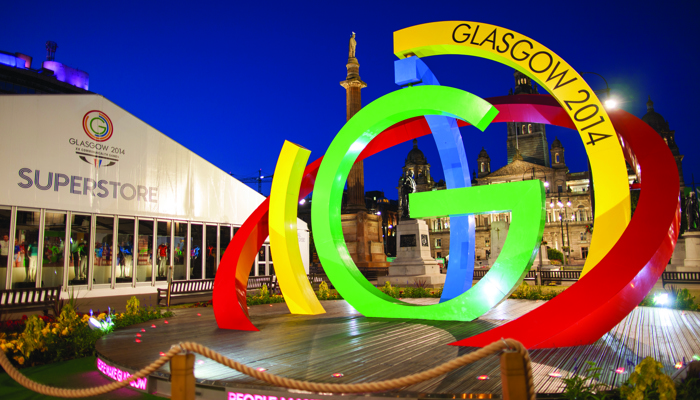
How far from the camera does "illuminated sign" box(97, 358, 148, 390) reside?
16.8ft

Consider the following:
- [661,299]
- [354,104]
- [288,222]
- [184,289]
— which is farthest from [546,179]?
[288,222]

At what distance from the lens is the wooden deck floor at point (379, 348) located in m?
4.72

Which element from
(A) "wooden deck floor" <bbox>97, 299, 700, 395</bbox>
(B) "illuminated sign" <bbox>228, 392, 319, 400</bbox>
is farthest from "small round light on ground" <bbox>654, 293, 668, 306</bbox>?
(B) "illuminated sign" <bbox>228, 392, 319, 400</bbox>

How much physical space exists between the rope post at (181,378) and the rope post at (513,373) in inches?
85.4

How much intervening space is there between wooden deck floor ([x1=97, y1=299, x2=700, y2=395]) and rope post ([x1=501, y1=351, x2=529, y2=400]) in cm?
132

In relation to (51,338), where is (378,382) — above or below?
above

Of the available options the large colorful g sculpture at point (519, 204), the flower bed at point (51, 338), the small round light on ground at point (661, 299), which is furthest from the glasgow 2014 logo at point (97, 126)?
the small round light on ground at point (661, 299)

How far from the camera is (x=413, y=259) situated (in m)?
20.9

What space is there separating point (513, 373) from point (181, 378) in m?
2.29

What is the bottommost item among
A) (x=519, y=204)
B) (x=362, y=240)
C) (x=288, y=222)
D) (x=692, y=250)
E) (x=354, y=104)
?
(x=692, y=250)

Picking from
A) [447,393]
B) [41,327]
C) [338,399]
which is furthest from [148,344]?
[447,393]

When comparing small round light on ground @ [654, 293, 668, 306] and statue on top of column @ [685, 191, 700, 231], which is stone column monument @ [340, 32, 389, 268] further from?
small round light on ground @ [654, 293, 668, 306]

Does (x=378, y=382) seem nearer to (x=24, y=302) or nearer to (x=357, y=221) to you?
(x=24, y=302)

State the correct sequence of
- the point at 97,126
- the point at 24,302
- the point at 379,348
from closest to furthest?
the point at 379,348 → the point at 24,302 → the point at 97,126
